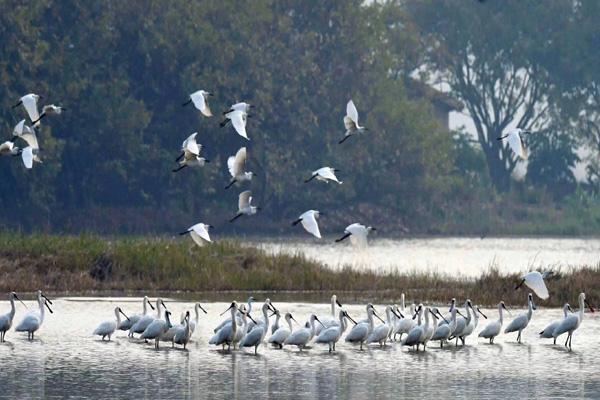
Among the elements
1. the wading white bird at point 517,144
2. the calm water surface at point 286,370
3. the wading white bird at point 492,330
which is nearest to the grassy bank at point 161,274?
the calm water surface at point 286,370

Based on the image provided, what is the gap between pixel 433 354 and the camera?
79.4 feet

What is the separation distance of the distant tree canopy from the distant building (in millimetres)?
10779

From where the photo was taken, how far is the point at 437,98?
3243 inches

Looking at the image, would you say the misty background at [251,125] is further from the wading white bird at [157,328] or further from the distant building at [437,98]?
the wading white bird at [157,328]

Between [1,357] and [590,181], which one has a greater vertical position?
[590,181]

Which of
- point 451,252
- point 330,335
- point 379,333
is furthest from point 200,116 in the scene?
point 330,335

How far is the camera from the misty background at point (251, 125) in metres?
58.3

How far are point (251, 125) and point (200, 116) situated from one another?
253 centimetres

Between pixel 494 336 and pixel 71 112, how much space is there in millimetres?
35919

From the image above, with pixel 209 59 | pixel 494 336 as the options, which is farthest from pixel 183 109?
pixel 494 336

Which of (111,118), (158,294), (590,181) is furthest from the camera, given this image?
(590,181)

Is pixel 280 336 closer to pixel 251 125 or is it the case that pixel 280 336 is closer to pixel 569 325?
pixel 569 325

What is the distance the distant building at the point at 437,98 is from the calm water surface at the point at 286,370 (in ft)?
179

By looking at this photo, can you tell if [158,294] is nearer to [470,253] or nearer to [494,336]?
[494,336]
